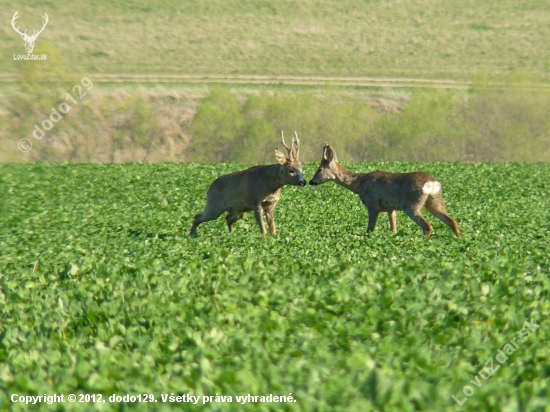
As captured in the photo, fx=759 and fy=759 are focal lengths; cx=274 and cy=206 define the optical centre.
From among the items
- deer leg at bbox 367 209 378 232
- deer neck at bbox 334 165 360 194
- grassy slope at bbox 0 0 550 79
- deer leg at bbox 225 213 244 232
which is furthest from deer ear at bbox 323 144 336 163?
grassy slope at bbox 0 0 550 79

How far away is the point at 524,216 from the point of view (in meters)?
16.8

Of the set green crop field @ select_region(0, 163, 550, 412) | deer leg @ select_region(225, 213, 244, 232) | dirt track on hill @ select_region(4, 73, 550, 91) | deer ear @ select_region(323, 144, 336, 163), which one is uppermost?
dirt track on hill @ select_region(4, 73, 550, 91)

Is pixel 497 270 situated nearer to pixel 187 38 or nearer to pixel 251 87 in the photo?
pixel 251 87

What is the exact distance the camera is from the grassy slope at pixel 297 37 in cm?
6838

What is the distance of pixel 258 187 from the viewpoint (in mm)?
13844

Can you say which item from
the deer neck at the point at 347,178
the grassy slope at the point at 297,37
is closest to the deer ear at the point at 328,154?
the deer neck at the point at 347,178

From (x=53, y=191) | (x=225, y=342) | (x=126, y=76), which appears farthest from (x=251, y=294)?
(x=126, y=76)

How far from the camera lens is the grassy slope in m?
68.4

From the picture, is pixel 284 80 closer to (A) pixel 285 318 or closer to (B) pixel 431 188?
(B) pixel 431 188

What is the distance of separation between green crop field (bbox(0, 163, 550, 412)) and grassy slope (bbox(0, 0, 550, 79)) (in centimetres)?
5558

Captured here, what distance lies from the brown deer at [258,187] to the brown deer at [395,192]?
1488mm

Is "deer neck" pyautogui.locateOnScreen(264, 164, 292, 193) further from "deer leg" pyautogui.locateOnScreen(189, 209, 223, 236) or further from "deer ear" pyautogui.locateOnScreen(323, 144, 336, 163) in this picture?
"deer ear" pyautogui.locateOnScreen(323, 144, 336, 163)

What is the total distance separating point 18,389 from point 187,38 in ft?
233

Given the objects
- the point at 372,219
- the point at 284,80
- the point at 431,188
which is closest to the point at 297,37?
the point at 284,80
